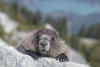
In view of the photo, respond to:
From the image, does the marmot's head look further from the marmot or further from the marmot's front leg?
the marmot's front leg

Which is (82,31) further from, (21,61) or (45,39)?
(45,39)

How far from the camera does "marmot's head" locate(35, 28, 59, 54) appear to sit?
8.54m

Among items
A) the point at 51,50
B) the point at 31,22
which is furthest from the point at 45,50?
the point at 31,22

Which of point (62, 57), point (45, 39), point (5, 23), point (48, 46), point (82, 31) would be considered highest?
point (45, 39)

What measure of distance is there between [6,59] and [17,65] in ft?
1.22

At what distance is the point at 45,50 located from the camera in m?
8.73

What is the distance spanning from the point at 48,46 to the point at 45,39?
22 centimetres

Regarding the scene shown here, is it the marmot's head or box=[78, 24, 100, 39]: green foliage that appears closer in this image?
the marmot's head

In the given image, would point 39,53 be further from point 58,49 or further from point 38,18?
point 38,18

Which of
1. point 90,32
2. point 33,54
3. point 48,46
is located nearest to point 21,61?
point 33,54

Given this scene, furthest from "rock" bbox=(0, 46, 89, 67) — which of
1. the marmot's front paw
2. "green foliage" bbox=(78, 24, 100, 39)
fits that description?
"green foliage" bbox=(78, 24, 100, 39)

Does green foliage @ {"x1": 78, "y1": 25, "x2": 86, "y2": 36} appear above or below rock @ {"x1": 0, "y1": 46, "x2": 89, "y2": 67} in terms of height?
below

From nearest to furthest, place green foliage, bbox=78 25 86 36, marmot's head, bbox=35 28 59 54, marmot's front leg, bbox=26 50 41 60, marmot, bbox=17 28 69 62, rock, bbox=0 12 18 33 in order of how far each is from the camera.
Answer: marmot's head, bbox=35 28 59 54
marmot, bbox=17 28 69 62
marmot's front leg, bbox=26 50 41 60
rock, bbox=0 12 18 33
green foliage, bbox=78 25 86 36

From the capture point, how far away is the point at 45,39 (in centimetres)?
876
